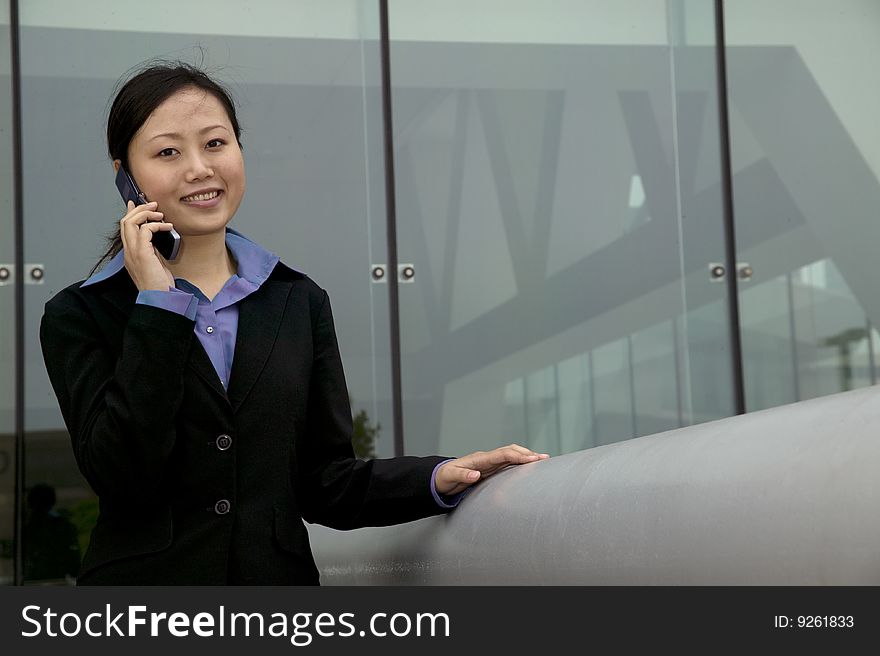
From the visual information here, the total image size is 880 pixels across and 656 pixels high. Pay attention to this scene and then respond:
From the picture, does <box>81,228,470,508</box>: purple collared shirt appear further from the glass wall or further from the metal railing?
the glass wall

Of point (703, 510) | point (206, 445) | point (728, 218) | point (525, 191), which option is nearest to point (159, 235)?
point (206, 445)

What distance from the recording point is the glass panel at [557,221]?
5430 millimetres

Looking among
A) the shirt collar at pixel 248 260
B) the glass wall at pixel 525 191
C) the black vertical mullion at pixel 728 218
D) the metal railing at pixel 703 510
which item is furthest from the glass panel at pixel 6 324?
the metal railing at pixel 703 510

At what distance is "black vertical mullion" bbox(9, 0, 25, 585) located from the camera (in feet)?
16.9

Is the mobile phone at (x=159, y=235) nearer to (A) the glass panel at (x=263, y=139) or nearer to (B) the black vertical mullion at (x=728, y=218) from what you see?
(A) the glass panel at (x=263, y=139)

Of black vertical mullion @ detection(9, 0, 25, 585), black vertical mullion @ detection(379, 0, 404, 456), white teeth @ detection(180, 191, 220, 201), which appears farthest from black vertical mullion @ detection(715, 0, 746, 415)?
white teeth @ detection(180, 191, 220, 201)

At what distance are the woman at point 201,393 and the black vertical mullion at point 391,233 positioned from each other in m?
3.58

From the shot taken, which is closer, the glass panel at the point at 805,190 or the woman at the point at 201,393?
the woman at the point at 201,393

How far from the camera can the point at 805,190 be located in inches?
225

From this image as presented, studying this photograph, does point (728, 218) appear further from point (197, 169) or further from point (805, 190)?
point (197, 169)

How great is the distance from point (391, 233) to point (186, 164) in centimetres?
380

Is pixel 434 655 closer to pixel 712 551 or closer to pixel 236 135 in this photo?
pixel 712 551

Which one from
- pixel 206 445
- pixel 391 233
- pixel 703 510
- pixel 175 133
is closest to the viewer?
pixel 703 510

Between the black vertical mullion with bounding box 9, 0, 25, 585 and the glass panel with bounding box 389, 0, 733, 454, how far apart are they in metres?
1.60
